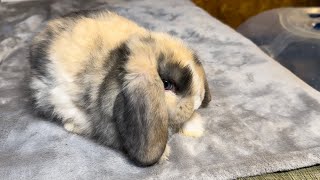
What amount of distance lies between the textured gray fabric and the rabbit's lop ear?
0.06 metres

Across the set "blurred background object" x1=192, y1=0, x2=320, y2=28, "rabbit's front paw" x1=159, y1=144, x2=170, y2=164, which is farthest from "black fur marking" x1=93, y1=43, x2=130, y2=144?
"blurred background object" x1=192, y1=0, x2=320, y2=28

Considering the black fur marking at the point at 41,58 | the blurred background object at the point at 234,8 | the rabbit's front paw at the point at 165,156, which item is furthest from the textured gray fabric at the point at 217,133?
the blurred background object at the point at 234,8

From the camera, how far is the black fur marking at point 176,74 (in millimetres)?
997

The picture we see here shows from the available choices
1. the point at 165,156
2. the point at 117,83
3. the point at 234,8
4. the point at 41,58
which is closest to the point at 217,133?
the point at 165,156

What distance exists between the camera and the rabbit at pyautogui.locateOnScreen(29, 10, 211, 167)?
94cm

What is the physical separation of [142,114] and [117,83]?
108 mm

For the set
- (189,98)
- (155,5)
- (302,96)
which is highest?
(189,98)

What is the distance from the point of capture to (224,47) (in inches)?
64.6

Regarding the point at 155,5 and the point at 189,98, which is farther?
the point at 155,5

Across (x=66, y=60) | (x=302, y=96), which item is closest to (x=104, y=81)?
(x=66, y=60)

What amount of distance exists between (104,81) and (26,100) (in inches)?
14.5

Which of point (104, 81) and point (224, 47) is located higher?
point (104, 81)

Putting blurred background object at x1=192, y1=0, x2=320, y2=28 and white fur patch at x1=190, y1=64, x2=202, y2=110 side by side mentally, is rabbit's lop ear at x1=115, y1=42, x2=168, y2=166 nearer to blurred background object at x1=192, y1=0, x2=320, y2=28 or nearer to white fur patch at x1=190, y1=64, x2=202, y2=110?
white fur patch at x1=190, y1=64, x2=202, y2=110

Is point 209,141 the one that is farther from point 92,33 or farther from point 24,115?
point 24,115
